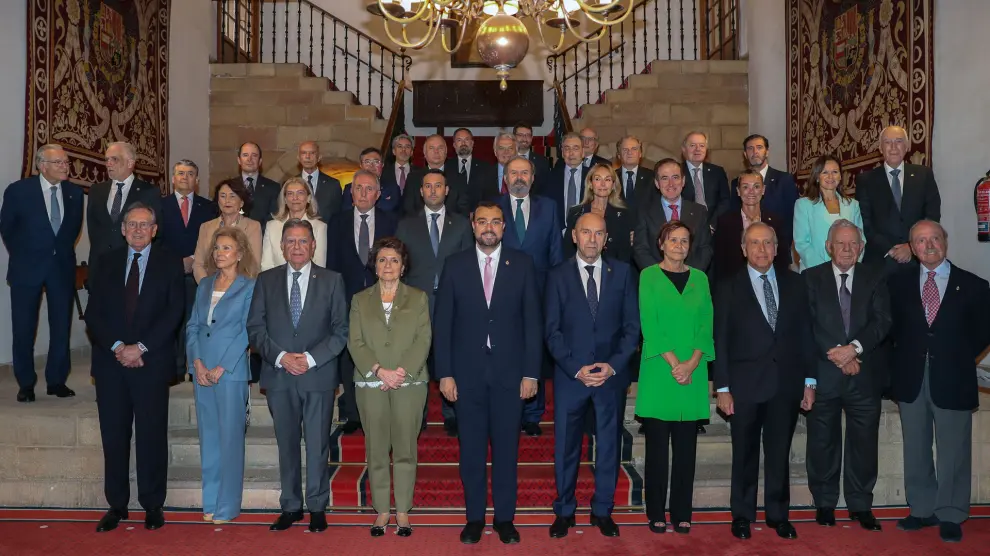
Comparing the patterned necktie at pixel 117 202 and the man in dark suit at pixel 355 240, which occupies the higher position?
the patterned necktie at pixel 117 202

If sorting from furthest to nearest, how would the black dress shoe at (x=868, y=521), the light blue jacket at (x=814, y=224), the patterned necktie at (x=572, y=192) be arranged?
the patterned necktie at (x=572, y=192) → the light blue jacket at (x=814, y=224) → the black dress shoe at (x=868, y=521)

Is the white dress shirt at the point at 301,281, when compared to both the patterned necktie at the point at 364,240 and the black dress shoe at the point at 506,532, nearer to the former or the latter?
the patterned necktie at the point at 364,240

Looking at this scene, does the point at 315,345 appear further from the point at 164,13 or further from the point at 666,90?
the point at 666,90

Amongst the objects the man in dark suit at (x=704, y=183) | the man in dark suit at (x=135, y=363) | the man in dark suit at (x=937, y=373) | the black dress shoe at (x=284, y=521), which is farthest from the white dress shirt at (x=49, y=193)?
the man in dark suit at (x=937, y=373)

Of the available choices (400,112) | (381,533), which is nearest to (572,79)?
(400,112)

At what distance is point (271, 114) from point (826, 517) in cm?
738

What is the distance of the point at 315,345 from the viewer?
4375mm

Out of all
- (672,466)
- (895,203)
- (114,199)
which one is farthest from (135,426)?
(895,203)

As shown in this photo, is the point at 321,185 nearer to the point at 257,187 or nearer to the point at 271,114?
the point at 257,187

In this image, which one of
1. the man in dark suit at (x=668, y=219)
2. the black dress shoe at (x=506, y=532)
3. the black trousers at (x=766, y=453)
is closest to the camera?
the black dress shoe at (x=506, y=532)

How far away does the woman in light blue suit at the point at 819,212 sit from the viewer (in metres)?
5.21

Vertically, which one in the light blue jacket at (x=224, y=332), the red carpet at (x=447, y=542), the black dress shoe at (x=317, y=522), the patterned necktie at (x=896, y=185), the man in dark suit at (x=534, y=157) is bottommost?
the red carpet at (x=447, y=542)

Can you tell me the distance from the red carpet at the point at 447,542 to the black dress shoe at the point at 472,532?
4cm

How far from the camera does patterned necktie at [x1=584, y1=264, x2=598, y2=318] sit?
432 cm
